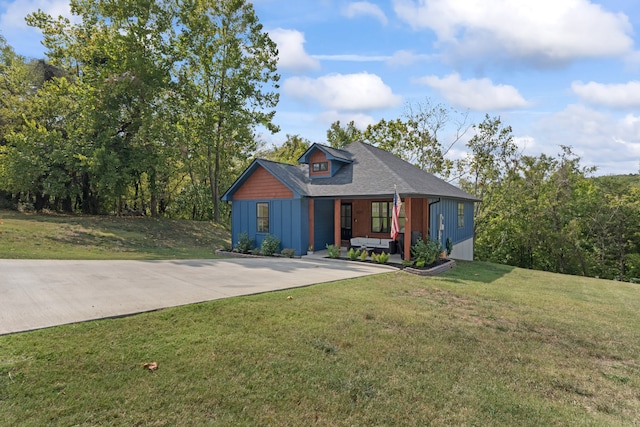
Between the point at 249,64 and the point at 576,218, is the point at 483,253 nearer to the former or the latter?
the point at 576,218

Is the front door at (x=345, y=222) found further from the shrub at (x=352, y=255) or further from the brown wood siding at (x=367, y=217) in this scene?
the shrub at (x=352, y=255)

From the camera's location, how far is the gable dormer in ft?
53.2

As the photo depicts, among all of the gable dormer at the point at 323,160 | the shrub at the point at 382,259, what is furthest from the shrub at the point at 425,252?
the gable dormer at the point at 323,160

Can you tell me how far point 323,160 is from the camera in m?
16.5

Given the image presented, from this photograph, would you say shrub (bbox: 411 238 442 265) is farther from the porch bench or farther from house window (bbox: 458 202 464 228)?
house window (bbox: 458 202 464 228)

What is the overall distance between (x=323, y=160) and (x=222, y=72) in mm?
14716

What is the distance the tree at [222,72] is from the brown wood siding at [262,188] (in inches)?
400

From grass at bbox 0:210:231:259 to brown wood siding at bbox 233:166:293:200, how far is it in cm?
316

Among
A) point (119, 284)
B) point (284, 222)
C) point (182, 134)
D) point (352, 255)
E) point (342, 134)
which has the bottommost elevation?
point (352, 255)

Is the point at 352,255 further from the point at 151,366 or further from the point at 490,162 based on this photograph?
the point at 490,162

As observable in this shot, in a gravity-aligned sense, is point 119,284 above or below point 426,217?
below

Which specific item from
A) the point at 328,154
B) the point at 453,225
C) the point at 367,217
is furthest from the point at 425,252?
the point at 328,154

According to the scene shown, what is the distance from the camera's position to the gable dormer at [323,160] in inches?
638

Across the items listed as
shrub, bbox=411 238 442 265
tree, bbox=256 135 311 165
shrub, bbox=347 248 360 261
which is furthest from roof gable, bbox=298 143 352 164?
tree, bbox=256 135 311 165
